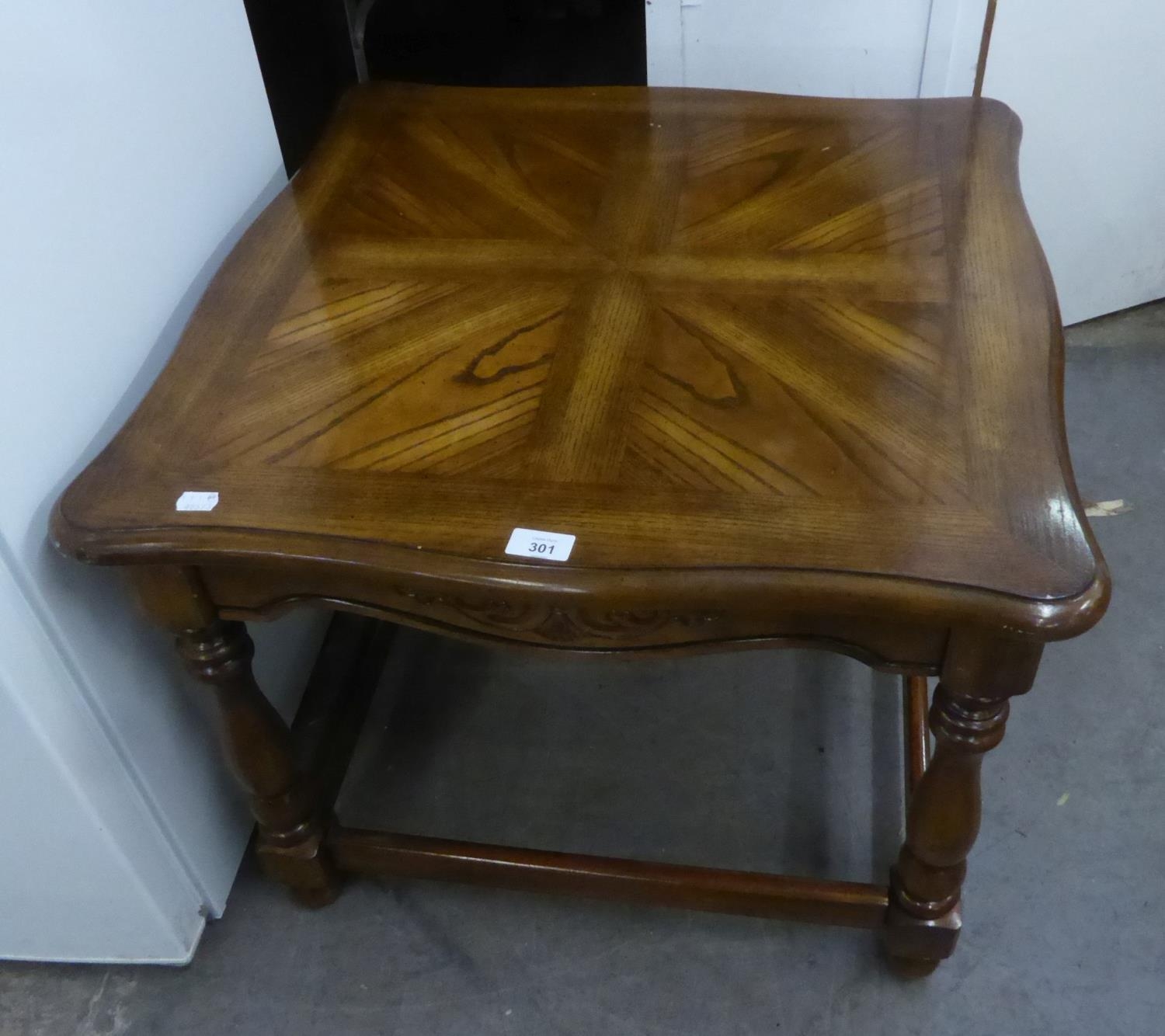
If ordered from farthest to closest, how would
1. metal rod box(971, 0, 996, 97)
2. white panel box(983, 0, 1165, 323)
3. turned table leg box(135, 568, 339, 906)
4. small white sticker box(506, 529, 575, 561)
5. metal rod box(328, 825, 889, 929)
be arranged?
white panel box(983, 0, 1165, 323)
metal rod box(971, 0, 996, 97)
metal rod box(328, 825, 889, 929)
turned table leg box(135, 568, 339, 906)
small white sticker box(506, 529, 575, 561)

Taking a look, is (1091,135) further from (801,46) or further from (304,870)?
(304,870)

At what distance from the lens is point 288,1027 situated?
40.5 inches

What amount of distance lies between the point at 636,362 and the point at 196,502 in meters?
0.33

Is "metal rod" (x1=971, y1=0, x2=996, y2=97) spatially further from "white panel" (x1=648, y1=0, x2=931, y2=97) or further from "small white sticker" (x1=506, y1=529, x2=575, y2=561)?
"small white sticker" (x1=506, y1=529, x2=575, y2=561)

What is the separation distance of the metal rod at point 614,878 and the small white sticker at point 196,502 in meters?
0.42

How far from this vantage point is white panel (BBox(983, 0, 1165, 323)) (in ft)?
4.57

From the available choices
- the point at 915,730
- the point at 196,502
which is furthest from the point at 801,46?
the point at 196,502

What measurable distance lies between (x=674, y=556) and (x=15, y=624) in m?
0.46

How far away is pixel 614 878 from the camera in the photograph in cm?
100

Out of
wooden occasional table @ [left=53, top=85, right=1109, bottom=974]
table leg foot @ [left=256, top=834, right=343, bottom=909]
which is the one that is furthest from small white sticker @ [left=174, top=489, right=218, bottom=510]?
table leg foot @ [left=256, top=834, right=343, bottom=909]

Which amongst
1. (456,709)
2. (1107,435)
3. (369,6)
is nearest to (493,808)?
(456,709)

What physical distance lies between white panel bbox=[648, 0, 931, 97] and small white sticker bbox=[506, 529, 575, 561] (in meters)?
0.80

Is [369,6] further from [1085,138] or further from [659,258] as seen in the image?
[1085,138]

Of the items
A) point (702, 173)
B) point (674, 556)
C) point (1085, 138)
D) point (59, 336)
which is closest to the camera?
point (674, 556)
